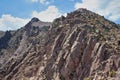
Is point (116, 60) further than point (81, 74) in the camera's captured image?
No

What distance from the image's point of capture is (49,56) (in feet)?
414

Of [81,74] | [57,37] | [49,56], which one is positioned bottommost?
[81,74]

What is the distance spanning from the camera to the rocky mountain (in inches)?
3777

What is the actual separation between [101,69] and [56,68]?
82.8 ft

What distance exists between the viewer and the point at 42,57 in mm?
132375

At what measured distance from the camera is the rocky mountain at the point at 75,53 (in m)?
95.9

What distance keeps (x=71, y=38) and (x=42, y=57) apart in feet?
64.4

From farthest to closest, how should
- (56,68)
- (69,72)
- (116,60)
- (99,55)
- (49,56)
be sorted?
(49,56)
(56,68)
(69,72)
(99,55)
(116,60)

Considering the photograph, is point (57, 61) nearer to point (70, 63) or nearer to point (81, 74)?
point (70, 63)

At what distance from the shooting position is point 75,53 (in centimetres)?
10762

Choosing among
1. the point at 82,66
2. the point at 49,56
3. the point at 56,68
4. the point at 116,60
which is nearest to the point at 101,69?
the point at 116,60

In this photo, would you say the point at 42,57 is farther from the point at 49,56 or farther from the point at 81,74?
the point at 81,74

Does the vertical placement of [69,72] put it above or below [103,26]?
below

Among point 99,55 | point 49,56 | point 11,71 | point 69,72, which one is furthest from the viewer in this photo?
point 11,71
